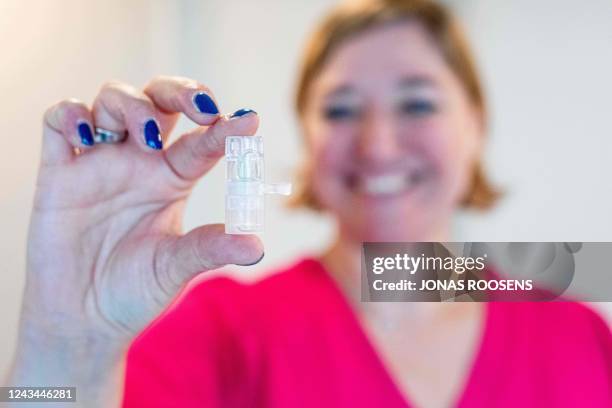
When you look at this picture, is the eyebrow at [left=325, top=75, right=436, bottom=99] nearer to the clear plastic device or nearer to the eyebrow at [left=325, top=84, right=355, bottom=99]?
the eyebrow at [left=325, top=84, right=355, bottom=99]

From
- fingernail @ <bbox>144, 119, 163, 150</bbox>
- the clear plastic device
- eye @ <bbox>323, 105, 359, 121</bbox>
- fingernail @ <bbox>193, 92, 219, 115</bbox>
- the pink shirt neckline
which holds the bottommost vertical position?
the pink shirt neckline

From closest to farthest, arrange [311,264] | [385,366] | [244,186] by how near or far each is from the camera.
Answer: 1. [244,186]
2. [385,366]
3. [311,264]

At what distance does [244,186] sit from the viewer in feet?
1.53

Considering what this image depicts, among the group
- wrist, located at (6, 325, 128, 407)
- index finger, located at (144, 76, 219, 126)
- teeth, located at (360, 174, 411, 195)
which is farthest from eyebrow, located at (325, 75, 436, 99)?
wrist, located at (6, 325, 128, 407)

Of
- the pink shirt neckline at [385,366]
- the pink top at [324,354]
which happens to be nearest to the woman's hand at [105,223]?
the pink top at [324,354]

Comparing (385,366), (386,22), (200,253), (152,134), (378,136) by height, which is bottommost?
(385,366)

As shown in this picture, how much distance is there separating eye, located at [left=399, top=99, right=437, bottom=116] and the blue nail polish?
1.53ft

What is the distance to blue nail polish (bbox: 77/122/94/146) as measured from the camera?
0.51m

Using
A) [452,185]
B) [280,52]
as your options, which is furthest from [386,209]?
[280,52]

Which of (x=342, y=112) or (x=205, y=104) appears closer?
(x=205, y=104)

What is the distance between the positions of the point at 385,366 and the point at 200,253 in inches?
15.2

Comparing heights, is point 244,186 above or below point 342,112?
below

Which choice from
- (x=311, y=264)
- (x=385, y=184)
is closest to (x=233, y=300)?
(x=311, y=264)

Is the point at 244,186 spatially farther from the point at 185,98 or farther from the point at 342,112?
the point at 342,112
